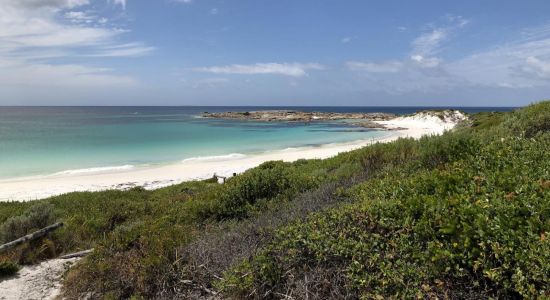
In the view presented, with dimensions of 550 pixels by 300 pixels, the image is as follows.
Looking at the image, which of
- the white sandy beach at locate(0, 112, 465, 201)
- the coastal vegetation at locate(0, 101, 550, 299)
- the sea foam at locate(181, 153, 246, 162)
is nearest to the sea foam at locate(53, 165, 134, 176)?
the white sandy beach at locate(0, 112, 465, 201)

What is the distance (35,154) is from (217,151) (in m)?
17.0

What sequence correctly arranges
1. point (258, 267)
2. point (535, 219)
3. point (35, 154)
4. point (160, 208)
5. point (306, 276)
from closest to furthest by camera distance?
1. point (535, 219)
2. point (306, 276)
3. point (258, 267)
4. point (160, 208)
5. point (35, 154)

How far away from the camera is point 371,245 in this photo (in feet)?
13.8

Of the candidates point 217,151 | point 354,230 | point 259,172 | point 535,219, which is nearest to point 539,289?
point 535,219

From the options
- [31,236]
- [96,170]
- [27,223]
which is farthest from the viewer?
[96,170]

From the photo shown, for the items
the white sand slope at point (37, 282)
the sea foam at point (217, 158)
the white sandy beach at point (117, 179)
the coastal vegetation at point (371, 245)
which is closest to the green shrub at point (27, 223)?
the coastal vegetation at point (371, 245)

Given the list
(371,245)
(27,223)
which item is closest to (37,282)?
(27,223)

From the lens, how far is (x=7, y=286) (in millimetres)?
6355

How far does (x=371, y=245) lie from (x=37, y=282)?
6094 millimetres

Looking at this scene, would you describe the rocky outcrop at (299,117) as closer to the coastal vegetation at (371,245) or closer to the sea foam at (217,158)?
the sea foam at (217,158)

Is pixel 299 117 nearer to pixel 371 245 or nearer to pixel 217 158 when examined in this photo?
pixel 217 158

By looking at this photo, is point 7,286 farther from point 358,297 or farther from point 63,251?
point 358,297

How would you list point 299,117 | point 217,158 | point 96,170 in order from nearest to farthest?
point 96,170
point 217,158
point 299,117

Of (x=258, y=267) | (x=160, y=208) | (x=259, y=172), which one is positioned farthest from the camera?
(x=160, y=208)
